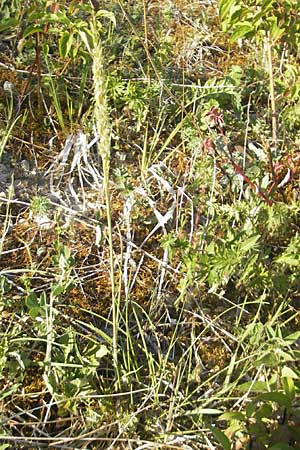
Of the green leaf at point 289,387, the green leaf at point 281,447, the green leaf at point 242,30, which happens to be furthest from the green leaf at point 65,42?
the green leaf at point 281,447

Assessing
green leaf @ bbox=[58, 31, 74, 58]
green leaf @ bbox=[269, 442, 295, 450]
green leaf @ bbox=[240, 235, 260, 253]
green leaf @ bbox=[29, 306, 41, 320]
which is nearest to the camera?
green leaf @ bbox=[269, 442, 295, 450]

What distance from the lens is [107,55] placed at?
276 centimetres

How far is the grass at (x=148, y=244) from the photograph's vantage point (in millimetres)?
1796

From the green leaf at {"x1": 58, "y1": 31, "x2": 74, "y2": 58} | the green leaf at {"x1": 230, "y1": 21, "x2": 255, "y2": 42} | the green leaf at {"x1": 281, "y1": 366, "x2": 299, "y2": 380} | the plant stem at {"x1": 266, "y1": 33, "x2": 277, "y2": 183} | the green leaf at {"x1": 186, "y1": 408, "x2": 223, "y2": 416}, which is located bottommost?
the green leaf at {"x1": 186, "y1": 408, "x2": 223, "y2": 416}

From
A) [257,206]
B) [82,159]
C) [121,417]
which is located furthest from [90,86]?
[121,417]

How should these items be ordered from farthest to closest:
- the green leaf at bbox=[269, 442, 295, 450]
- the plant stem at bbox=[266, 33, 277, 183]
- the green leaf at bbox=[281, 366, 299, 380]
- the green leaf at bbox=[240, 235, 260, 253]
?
the plant stem at bbox=[266, 33, 277, 183]
the green leaf at bbox=[240, 235, 260, 253]
the green leaf at bbox=[281, 366, 299, 380]
the green leaf at bbox=[269, 442, 295, 450]

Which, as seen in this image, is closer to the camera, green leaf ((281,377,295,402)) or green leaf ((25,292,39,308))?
green leaf ((281,377,295,402))

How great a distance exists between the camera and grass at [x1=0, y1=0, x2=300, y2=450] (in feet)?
5.89

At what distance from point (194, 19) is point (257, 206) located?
48.2 inches

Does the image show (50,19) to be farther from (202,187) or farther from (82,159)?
(202,187)

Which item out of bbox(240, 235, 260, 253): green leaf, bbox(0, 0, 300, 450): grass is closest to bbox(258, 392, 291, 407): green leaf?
bbox(0, 0, 300, 450): grass

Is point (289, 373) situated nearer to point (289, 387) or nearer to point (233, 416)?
point (289, 387)

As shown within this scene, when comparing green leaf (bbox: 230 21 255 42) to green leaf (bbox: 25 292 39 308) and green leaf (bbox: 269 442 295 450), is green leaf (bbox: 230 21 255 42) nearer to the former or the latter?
green leaf (bbox: 25 292 39 308)

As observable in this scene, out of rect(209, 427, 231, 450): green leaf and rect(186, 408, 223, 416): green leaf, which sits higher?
rect(209, 427, 231, 450): green leaf
